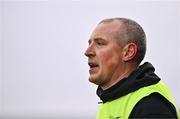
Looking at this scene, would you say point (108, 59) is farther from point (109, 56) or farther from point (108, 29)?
point (108, 29)

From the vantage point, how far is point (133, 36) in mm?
3516

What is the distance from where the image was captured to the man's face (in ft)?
11.4

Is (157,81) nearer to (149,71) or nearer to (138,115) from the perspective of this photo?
(149,71)

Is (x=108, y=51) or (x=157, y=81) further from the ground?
(x=108, y=51)

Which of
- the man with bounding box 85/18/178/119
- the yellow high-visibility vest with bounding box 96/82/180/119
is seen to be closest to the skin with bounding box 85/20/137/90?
the man with bounding box 85/18/178/119

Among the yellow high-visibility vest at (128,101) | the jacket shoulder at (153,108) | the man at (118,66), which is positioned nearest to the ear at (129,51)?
the man at (118,66)

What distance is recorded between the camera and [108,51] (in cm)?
347

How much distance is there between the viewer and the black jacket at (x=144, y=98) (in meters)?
3.00

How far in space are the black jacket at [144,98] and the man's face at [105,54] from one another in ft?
0.33

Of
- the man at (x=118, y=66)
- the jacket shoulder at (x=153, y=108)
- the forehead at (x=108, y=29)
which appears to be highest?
the forehead at (x=108, y=29)

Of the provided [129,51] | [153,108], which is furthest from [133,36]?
[153,108]

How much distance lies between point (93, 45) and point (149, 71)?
1.49 ft

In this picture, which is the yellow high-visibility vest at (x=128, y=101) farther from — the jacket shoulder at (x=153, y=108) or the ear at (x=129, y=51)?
the ear at (x=129, y=51)

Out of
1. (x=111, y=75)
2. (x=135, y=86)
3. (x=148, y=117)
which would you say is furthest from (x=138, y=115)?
(x=111, y=75)
